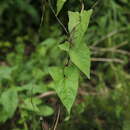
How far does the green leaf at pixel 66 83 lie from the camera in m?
1.46

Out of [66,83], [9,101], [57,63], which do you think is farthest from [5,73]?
[66,83]

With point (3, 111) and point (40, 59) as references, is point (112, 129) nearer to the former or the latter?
point (3, 111)

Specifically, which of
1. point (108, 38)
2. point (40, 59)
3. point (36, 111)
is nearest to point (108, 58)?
point (108, 38)

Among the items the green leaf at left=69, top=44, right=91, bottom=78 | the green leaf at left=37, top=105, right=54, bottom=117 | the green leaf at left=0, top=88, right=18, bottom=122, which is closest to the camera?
the green leaf at left=69, top=44, right=91, bottom=78

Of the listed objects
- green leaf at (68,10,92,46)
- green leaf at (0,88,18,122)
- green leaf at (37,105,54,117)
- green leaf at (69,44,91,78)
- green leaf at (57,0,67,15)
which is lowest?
green leaf at (37,105,54,117)

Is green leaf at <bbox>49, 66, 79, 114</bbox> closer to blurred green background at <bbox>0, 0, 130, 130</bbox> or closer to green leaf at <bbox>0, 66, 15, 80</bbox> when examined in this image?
blurred green background at <bbox>0, 0, 130, 130</bbox>

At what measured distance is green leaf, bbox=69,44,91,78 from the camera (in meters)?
1.45

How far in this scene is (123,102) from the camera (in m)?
2.71

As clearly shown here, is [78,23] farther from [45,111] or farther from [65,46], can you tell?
[45,111]

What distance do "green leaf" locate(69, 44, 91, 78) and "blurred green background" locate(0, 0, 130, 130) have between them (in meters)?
0.16

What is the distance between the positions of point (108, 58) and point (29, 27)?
1.23 m

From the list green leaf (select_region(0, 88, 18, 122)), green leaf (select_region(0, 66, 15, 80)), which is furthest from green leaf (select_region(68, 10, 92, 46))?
green leaf (select_region(0, 66, 15, 80))

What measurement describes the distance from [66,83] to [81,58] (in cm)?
11

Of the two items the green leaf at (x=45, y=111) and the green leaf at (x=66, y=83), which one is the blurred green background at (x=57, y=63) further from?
the green leaf at (x=66, y=83)
